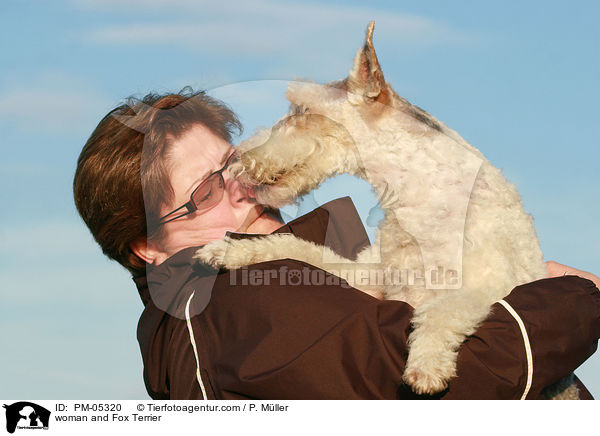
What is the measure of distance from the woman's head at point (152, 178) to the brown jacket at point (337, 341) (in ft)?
2.52

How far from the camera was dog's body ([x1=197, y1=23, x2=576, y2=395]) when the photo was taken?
295 centimetres

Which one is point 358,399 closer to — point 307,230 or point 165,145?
point 307,230

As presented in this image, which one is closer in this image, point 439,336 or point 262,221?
point 439,336

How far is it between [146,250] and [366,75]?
1716 millimetres

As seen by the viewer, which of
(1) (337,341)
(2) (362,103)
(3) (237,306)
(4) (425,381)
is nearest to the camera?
(4) (425,381)

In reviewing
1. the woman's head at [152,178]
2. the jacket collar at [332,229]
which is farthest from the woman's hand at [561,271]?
the woman's head at [152,178]

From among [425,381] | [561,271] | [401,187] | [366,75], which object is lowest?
[425,381]

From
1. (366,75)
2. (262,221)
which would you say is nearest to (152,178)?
(262,221)

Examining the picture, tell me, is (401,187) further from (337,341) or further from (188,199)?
(188,199)

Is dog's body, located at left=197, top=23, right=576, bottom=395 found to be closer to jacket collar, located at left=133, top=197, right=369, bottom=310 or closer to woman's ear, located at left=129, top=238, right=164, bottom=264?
jacket collar, located at left=133, top=197, right=369, bottom=310

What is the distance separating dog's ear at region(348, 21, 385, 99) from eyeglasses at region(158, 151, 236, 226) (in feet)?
2.80

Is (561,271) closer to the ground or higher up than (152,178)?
closer to the ground

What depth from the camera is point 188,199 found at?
11.1ft

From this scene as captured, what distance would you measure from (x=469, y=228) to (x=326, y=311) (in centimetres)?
95
